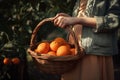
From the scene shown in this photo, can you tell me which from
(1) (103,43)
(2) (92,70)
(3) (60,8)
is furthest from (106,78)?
(3) (60,8)

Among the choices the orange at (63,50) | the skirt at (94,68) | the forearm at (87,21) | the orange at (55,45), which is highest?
the forearm at (87,21)

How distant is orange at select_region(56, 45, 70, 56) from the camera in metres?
1.88

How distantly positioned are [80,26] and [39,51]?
30cm

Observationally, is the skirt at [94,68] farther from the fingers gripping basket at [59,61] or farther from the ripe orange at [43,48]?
the ripe orange at [43,48]

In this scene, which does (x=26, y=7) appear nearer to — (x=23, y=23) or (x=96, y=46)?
(x=23, y=23)

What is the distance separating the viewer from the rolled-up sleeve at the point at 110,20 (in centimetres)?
185

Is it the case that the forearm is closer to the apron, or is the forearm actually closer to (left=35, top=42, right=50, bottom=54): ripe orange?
the apron

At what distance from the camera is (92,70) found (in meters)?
1.93

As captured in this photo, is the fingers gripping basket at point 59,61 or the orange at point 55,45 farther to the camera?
the orange at point 55,45

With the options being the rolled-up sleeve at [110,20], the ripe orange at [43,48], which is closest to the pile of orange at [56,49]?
the ripe orange at [43,48]

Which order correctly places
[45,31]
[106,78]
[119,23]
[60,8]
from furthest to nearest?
[45,31]
[60,8]
[106,78]
[119,23]

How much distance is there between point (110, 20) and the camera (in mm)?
1849

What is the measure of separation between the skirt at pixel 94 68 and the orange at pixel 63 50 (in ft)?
0.38

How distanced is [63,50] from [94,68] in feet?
0.73
